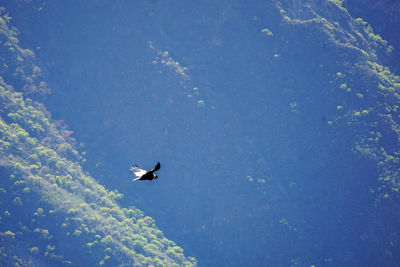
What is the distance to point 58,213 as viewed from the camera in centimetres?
7662

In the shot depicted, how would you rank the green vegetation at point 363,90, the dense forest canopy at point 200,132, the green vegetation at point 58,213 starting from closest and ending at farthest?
the green vegetation at point 58,213 < the dense forest canopy at point 200,132 < the green vegetation at point 363,90

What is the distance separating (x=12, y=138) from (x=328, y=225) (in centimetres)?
6471

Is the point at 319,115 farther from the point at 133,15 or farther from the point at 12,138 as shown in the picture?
the point at 12,138

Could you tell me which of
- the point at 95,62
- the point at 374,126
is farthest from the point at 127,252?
the point at 374,126

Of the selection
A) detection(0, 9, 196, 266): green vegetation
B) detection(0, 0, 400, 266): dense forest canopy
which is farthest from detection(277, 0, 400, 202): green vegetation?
detection(0, 9, 196, 266): green vegetation

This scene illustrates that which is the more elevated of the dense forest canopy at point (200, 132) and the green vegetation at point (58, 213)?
the dense forest canopy at point (200, 132)

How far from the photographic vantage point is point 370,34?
10775 cm

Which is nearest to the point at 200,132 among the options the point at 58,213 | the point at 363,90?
the point at 58,213

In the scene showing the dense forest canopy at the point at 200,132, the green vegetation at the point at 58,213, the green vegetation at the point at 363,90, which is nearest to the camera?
the green vegetation at the point at 58,213

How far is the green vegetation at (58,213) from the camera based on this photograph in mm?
74688

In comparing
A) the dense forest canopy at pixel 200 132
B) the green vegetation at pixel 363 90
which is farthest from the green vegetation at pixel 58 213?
the green vegetation at pixel 363 90

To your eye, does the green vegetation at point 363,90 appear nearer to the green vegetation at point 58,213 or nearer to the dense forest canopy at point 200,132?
the dense forest canopy at point 200,132

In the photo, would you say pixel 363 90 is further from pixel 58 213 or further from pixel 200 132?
pixel 58 213

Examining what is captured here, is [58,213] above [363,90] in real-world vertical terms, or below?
below
